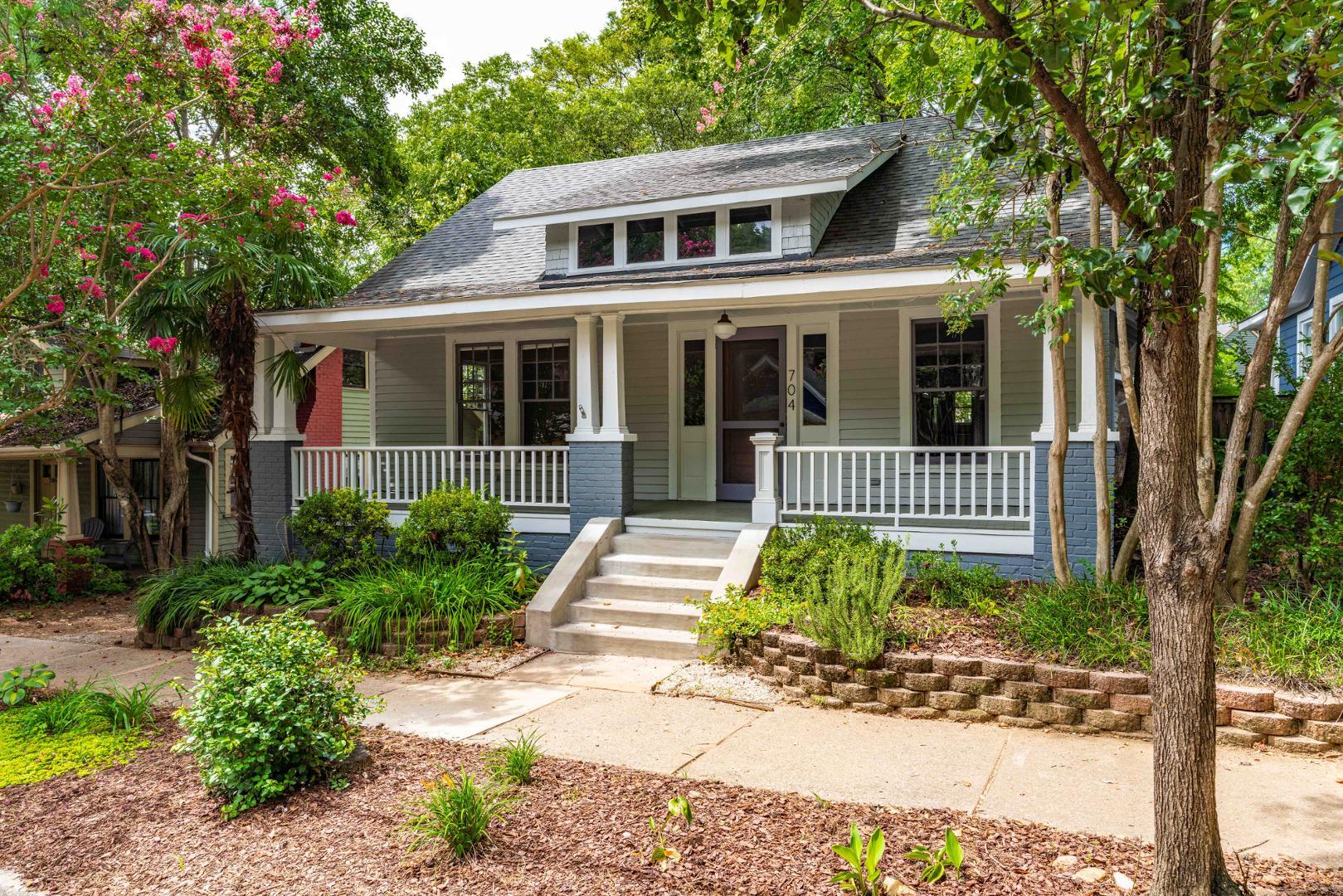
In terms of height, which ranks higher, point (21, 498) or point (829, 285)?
point (829, 285)

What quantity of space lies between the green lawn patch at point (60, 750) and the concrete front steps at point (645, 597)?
3.17 m

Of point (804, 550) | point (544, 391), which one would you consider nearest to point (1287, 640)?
point (804, 550)

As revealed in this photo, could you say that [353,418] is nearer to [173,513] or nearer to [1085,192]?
[173,513]

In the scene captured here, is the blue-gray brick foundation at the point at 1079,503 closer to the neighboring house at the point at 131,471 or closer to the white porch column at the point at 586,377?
the white porch column at the point at 586,377

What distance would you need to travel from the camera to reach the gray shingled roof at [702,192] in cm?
853

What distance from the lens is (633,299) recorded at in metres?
8.19

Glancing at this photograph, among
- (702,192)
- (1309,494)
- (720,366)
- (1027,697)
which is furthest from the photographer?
(720,366)

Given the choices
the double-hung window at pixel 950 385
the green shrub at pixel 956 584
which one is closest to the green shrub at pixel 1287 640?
the green shrub at pixel 956 584

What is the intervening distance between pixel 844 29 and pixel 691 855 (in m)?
10.5

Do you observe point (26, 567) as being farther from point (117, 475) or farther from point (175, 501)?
point (175, 501)

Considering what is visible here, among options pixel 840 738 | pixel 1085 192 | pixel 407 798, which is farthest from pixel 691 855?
pixel 1085 192

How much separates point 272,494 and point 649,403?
4531mm

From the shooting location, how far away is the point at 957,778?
421cm

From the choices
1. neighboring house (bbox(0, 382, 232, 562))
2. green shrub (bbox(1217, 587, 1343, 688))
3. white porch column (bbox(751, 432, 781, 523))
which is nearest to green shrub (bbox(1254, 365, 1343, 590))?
green shrub (bbox(1217, 587, 1343, 688))
